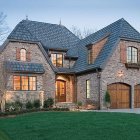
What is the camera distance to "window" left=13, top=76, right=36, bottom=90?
82.8 ft

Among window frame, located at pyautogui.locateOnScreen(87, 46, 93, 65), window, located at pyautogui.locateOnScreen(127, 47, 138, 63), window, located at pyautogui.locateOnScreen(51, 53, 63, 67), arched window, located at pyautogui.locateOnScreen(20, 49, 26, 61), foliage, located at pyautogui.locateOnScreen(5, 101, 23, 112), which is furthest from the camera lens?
window, located at pyautogui.locateOnScreen(51, 53, 63, 67)

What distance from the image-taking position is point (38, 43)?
2653 cm

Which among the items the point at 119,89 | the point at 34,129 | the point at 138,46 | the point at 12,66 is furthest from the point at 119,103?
the point at 34,129

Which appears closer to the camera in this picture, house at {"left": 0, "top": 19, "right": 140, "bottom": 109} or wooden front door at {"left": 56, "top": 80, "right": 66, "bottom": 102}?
house at {"left": 0, "top": 19, "right": 140, "bottom": 109}

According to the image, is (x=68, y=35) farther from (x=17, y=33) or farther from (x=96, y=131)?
(x=96, y=131)

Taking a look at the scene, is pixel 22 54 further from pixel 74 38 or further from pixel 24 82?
pixel 74 38

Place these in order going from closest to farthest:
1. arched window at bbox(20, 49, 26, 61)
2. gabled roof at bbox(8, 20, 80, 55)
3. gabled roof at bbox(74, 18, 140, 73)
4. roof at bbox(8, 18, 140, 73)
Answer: gabled roof at bbox(74, 18, 140, 73)
roof at bbox(8, 18, 140, 73)
arched window at bbox(20, 49, 26, 61)
gabled roof at bbox(8, 20, 80, 55)

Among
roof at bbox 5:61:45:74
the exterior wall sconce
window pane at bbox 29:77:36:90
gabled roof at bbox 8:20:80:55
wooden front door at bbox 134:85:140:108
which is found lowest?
wooden front door at bbox 134:85:140:108

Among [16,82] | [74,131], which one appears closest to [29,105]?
[16,82]

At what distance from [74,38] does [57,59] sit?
4.88 meters

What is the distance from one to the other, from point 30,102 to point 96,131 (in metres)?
14.4

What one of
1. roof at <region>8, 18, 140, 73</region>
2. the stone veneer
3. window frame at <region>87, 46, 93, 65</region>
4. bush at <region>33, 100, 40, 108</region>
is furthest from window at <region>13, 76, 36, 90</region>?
window frame at <region>87, 46, 93, 65</region>

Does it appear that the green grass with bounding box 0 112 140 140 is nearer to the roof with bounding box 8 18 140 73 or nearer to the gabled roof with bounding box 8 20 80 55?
the roof with bounding box 8 18 140 73

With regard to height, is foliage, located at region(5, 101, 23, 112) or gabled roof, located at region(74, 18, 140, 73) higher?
gabled roof, located at region(74, 18, 140, 73)
